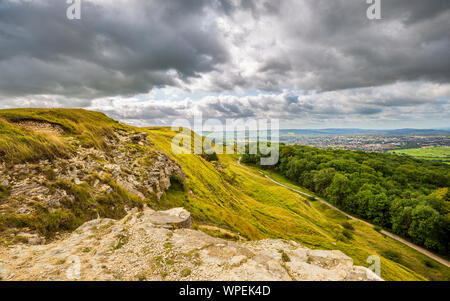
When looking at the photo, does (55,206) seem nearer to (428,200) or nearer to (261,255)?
(261,255)

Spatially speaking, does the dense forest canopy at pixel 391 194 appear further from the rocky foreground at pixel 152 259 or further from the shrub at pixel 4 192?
the shrub at pixel 4 192

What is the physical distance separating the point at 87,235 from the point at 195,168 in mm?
35074

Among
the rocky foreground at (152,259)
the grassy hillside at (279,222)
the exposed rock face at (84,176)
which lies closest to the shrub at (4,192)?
the exposed rock face at (84,176)

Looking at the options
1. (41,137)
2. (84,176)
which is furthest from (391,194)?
(41,137)

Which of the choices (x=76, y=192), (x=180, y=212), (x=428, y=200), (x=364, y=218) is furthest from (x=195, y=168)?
(x=428, y=200)

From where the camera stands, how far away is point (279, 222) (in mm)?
43781

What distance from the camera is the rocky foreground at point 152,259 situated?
30.9 ft

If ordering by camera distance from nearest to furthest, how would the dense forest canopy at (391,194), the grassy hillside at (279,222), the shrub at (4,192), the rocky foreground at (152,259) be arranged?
the rocky foreground at (152,259)
the shrub at (4,192)
the grassy hillside at (279,222)
the dense forest canopy at (391,194)

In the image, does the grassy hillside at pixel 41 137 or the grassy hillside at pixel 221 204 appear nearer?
the grassy hillside at pixel 41 137


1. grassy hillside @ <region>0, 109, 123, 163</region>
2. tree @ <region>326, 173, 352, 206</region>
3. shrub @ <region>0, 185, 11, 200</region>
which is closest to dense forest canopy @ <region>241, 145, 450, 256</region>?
tree @ <region>326, 173, 352, 206</region>

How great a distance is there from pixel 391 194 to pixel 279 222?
69346mm

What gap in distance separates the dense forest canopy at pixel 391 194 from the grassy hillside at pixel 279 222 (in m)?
9.05

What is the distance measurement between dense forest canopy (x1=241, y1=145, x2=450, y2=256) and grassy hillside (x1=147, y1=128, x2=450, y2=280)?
356 inches

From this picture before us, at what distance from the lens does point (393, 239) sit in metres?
62.5
